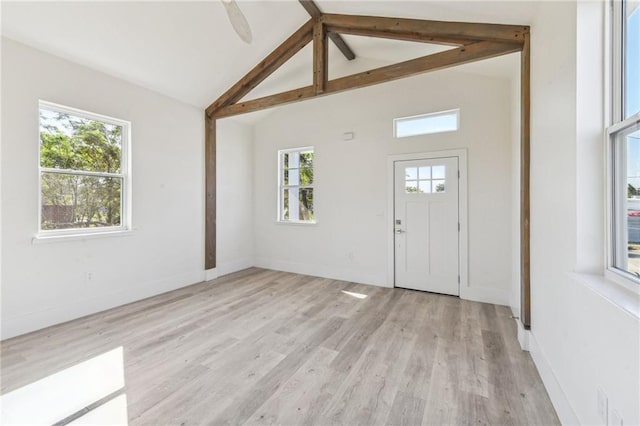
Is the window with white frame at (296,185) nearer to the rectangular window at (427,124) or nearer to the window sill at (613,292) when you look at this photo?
the rectangular window at (427,124)

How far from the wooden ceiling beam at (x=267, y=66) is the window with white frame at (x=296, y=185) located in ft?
4.25

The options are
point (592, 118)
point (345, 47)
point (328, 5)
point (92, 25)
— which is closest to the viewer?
point (592, 118)

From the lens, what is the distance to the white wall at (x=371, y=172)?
3475 mm

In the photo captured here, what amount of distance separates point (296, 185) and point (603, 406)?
450 centimetres

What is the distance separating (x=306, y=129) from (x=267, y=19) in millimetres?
1835

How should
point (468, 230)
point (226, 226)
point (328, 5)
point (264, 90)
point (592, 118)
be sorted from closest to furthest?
point (592, 118) < point (328, 5) < point (468, 230) < point (264, 90) < point (226, 226)

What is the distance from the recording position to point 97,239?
322 centimetres

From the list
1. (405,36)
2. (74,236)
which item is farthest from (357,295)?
(74,236)

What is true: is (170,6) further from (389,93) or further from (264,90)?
(389,93)

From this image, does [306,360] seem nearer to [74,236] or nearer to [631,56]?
[631,56]

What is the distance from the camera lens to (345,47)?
4.04 metres

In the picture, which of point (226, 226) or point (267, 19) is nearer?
point (267, 19)

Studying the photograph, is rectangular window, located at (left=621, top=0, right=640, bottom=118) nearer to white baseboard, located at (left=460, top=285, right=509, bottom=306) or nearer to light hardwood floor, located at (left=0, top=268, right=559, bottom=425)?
light hardwood floor, located at (left=0, top=268, right=559, bottom=425)

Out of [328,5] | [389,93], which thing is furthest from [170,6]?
[389,93]
